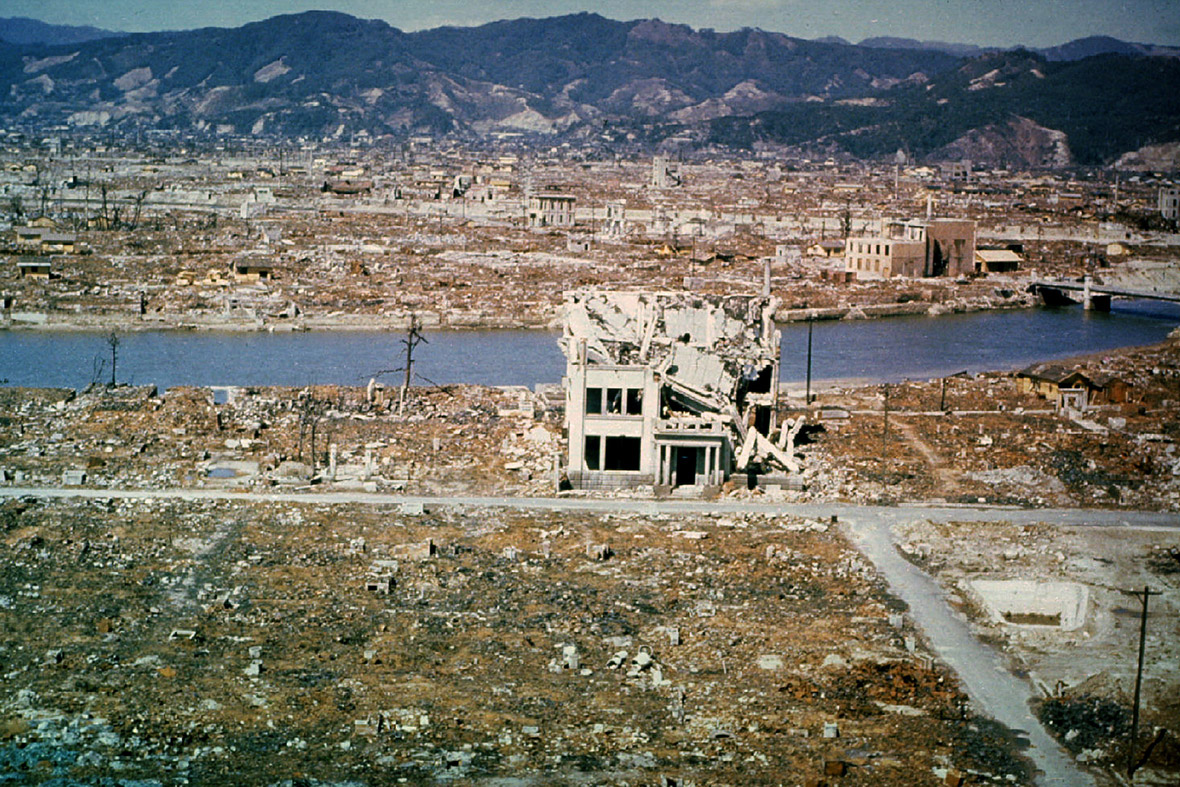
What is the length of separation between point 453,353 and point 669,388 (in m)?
11.7

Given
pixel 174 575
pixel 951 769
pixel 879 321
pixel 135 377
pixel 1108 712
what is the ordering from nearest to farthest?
pixel 951 769
pixel 1108 712
pixel 174 575
pixel 135 377
pixel 879 321

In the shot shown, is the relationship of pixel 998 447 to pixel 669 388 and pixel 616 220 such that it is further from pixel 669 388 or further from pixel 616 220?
pixel 616 220

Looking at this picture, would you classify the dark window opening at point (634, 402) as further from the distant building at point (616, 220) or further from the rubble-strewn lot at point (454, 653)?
the distant building at point (616, 220)

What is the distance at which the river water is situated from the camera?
27719mm

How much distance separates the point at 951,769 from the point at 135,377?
20845mm

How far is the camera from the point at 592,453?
63.0 feet

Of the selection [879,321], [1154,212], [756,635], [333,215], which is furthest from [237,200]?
[756,635]

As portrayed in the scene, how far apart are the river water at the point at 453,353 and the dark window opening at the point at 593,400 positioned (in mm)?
8385

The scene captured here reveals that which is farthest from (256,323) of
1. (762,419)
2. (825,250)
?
(825,250)

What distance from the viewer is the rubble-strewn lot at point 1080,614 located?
1109 cm

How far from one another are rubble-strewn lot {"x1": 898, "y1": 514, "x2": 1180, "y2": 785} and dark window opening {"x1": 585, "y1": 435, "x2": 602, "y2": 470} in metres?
4.61

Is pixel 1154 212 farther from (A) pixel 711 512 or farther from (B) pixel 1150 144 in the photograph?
(A) pixel 711 512

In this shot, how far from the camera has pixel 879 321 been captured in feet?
127

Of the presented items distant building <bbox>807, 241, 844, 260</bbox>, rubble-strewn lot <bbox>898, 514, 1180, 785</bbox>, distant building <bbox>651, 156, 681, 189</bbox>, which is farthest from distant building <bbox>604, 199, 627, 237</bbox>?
rubble-strewn lot <bbox>898, 514, 1180, 785</bbox>
